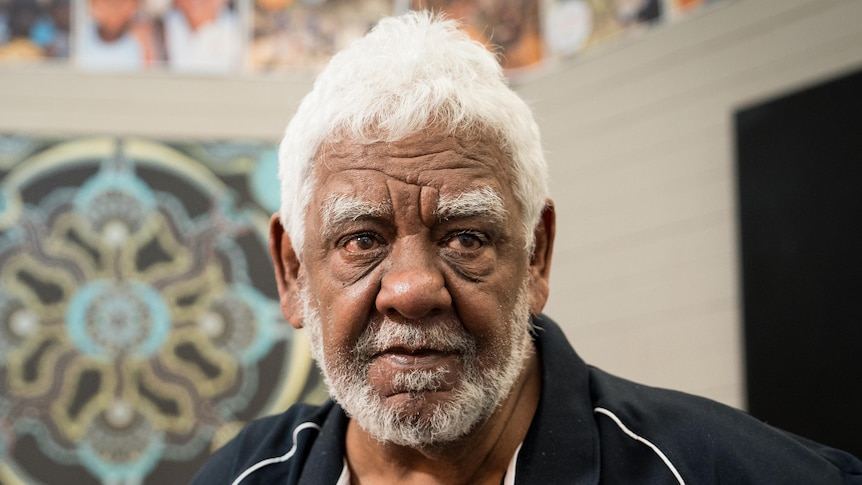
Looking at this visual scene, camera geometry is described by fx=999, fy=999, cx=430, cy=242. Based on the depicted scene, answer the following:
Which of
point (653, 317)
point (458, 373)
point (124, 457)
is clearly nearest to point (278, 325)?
point (124, 457)

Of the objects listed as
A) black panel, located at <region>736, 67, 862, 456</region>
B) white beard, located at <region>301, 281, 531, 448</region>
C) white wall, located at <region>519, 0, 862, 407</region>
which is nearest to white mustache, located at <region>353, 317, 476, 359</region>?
white beard, located at <region>301, 281, 531, 448</region>

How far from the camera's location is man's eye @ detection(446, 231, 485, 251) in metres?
1.40

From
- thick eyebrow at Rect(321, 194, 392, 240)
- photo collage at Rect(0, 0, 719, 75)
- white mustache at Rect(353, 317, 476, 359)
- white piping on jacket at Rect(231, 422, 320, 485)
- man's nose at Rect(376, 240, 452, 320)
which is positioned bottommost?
white piping on jacket at Rect(231, 422, 320, 485)

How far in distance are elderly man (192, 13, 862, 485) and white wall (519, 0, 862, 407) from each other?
1.56 m

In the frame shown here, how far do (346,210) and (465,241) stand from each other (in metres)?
0.17

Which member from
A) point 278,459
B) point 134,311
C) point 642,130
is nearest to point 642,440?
point 278,459

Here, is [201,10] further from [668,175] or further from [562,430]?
[562,430]

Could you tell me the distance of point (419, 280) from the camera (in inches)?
52.2

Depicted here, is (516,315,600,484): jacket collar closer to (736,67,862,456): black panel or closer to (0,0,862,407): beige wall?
(736,67,862,456): black panel

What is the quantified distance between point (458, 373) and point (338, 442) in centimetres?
32

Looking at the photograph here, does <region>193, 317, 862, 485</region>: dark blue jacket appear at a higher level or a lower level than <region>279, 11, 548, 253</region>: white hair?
lower

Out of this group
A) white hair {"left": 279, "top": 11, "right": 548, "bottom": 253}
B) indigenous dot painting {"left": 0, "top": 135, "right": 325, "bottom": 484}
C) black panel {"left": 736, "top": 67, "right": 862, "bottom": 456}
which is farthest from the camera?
indigenous dot painting {"left": 0, "top": 135, "right": 325, "bottom": 484}

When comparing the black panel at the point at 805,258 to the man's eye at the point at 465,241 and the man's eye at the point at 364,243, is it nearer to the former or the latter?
the man's eye at the point at 465,241

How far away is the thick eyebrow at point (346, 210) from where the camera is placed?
4.55 feet
